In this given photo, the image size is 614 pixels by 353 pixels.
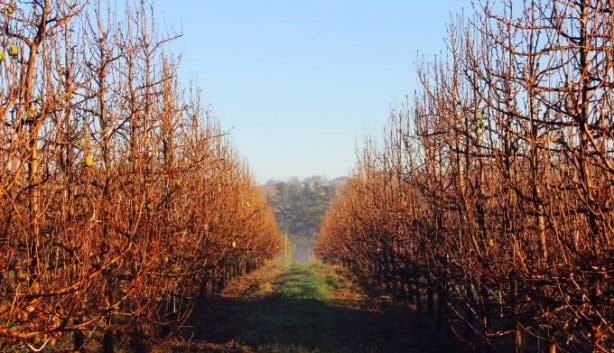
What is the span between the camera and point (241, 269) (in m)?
38.2

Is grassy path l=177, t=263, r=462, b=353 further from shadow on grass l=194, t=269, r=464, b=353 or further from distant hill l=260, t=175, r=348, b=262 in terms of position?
distant hill l=260, t=175, r=348, b=262

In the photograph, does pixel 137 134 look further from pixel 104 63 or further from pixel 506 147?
pixel 506 147

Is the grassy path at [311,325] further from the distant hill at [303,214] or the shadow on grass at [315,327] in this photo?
the distant hill at [303,214]

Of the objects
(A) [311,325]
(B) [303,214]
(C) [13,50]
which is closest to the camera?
(C) [13,50]

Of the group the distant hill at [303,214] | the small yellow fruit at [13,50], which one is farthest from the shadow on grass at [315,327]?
the distant hill at [303,214]

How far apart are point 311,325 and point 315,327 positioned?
533 mm

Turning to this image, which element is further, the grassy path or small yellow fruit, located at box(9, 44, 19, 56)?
the grassy path

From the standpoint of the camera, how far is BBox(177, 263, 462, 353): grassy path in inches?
579

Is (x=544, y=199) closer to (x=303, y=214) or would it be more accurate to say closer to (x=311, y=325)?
(x=311, y=325)

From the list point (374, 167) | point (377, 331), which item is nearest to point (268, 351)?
point (377, 331)

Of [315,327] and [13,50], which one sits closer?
[13,50]

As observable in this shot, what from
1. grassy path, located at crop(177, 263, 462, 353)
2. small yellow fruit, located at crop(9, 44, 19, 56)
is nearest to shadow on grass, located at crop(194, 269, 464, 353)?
grassy path, located at crop(177, 263, 462, 353)


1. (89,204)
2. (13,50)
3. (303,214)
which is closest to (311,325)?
(89,204)

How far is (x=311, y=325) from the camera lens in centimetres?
1848
